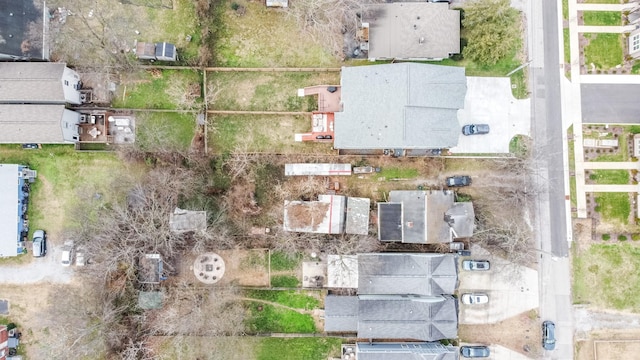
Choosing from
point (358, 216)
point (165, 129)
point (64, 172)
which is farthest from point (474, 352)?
point (64, 172)

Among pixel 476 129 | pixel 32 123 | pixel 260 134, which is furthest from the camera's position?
pixel 260 134

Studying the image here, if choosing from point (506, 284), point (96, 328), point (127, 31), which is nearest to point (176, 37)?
point (127, 31)

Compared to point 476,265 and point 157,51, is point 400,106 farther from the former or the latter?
point 157,51

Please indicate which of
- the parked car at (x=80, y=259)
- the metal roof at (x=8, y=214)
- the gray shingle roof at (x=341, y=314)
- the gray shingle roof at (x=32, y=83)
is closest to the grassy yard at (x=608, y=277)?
the gray shingle roof at (x=341, y=314)

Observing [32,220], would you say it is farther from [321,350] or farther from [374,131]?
[374,131]

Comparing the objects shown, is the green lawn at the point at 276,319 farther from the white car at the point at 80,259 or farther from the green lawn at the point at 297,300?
the white car at the point at 80,259

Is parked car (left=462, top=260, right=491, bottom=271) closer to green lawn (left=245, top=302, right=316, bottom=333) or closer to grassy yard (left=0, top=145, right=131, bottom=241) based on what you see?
green lawn (left=245, top=302, right=316, bottom=333)

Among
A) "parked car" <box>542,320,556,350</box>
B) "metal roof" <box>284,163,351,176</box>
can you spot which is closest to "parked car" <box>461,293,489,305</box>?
"parked car" <box>542,320,556,350</box>
